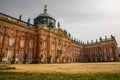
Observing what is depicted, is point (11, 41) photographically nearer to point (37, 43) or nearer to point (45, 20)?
point (37, 43)

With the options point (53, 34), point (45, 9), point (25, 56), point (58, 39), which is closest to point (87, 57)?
point (58, 39)

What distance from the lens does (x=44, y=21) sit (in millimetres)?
42625

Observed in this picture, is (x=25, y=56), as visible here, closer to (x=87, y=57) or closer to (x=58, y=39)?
(x=58, y=39)

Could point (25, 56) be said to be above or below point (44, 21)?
below

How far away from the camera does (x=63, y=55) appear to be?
47.3m

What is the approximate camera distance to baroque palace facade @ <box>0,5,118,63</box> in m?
27.9

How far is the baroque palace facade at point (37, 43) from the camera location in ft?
91.4

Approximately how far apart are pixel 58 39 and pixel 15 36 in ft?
62.2

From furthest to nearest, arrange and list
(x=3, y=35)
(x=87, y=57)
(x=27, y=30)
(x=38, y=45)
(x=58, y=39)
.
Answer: (x=87, y=57) < (x=58, y=39) < (x=38, y=45) < (x=27, y=30) < (x=3, y=35)

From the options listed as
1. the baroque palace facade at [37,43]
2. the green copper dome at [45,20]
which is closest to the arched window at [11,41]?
the baroque palace facade at [37,43]

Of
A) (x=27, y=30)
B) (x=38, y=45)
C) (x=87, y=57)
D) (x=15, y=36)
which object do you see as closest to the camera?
(x=15, y=36)

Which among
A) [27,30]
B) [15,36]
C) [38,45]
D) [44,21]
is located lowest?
[38,45]

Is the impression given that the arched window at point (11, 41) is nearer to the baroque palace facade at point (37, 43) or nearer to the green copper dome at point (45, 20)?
the baroque palace facade at point (37, 43)

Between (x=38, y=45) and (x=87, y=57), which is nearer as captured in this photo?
(x=38, y=45)
